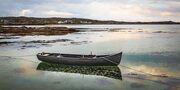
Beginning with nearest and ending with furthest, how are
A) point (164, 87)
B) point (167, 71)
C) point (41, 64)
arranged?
point (164, 87)
point (167, 71)
point (41, 64)

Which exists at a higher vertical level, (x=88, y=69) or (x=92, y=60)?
(x=92, y=60)

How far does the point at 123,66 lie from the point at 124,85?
5037mm

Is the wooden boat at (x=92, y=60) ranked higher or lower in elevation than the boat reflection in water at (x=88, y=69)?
higher

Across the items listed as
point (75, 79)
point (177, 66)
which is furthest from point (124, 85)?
point (177, 66)

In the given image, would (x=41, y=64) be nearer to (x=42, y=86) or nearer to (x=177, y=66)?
(x=42, y=86)

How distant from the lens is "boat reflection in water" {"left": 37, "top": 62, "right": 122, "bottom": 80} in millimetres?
18411

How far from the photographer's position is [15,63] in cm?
2328

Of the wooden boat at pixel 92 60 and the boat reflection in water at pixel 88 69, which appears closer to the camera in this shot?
the boat reflection in water at pixel 88 69

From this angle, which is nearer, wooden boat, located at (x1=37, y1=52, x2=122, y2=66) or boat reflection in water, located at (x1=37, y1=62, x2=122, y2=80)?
boat reflection in water, located at (x1=37, y1=62, x2=122, y2=80)

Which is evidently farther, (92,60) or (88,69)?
(92,60)

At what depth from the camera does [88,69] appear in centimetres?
1981

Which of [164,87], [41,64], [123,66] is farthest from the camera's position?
[41,64]

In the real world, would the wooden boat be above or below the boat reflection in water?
above

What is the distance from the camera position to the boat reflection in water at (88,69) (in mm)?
18411
